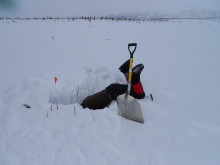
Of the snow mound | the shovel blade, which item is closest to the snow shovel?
the shovel blade

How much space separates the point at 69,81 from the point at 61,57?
2.36 m

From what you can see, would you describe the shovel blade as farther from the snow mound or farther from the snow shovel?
the snow mound

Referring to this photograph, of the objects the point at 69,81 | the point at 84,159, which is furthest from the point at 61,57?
the point at 84,159

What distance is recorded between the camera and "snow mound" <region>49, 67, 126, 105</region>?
2.86 metres

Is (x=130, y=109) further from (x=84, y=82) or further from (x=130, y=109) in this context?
(x=84, y=82)

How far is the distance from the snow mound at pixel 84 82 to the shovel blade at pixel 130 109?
112 cm

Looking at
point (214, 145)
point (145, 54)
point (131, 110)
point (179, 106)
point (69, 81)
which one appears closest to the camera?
point (214, 145)

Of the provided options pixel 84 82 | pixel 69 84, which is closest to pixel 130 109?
pixel 84 82

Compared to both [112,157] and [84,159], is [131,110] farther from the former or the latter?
[84,159]

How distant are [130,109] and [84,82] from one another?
4.68 ft

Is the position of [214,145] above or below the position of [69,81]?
below

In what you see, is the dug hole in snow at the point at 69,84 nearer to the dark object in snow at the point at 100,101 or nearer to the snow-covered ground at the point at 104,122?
the snow-covered ground at the point at 104,122

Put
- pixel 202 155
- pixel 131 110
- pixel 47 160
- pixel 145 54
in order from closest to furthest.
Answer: pixel 47 160 → pixel 202 155 → pixel 131 110 → pixel 145 54

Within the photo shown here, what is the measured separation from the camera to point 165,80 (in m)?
3.36
